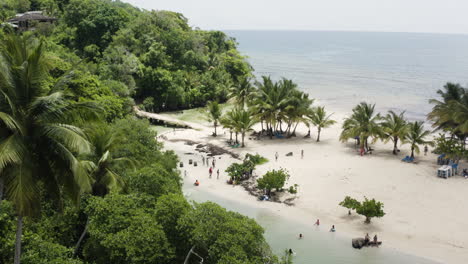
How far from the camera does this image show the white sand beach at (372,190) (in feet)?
76.8

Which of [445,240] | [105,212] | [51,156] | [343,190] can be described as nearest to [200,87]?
[343,190]

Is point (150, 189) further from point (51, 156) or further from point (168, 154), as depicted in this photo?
point (168, 154)

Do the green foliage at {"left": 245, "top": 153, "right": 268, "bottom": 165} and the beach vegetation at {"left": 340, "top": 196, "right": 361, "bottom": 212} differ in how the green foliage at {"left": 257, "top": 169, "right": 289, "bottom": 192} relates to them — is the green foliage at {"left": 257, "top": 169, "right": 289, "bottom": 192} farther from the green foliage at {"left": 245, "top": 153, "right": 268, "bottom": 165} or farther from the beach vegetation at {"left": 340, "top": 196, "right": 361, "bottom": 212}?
the green foliage at {"left": 245, "top": 153, "right": 268, "bottom": 165}

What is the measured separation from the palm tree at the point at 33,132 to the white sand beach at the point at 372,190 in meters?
18.9

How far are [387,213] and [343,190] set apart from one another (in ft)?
13.1

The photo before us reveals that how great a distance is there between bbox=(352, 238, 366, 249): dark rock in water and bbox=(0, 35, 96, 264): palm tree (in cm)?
1731

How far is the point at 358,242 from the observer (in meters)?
22.4

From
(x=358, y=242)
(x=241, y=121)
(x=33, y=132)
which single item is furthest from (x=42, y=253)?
(x=241, y=121)

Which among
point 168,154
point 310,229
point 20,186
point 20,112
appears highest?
point 20,112

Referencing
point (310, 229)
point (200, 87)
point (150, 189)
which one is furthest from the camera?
point (200, 87)

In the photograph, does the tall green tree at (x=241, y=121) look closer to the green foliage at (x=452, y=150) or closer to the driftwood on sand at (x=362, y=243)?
the green foliage at (x=452, y=150)

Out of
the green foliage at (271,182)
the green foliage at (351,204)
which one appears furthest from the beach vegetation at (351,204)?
the green foliage at (271,182)

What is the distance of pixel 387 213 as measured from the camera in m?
26.2

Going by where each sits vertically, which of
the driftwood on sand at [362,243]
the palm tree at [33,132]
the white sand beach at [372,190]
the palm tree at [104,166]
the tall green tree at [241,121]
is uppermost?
the palm tree at [33,132]
